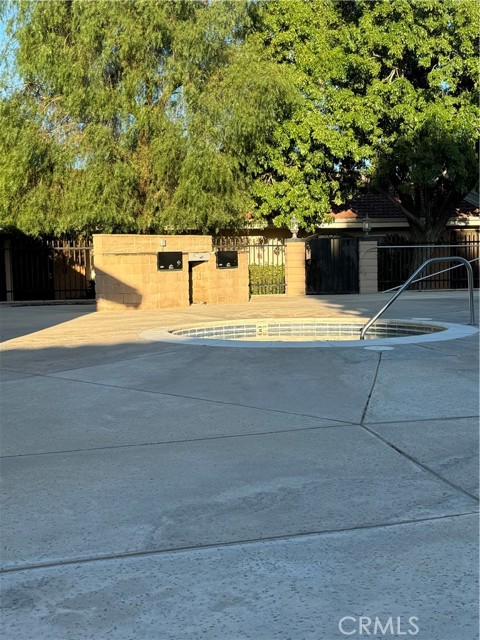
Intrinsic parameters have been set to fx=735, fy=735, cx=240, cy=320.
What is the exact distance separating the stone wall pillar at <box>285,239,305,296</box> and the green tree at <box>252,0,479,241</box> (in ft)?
4.55

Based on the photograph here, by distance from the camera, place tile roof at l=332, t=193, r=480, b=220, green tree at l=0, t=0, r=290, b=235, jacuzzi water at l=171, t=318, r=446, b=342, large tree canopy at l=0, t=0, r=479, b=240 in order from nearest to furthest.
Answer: jacuzzi water at l=171, t=318, r=446, b=342 → green tree at l=0, t=0, r=290, b=235 → large tree canopy at l=0, t=0, r=479, b=240 → tile roof at l=332, t=193, r=480, b=220

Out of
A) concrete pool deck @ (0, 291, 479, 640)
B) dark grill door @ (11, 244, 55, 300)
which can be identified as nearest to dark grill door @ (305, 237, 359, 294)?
dark grill door @ (11, 244, 55, 300)

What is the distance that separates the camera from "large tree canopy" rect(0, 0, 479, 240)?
2297 centimetres

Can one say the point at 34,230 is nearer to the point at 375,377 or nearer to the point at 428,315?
the point at 428,315

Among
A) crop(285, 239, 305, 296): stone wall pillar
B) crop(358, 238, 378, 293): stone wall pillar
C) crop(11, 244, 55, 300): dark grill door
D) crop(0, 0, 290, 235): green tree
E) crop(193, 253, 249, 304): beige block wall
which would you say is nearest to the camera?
crop(193, 253, 249, 304): beige block wall

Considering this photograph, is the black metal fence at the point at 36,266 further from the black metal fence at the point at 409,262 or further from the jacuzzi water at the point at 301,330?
the black metal fence at the point at 409,262

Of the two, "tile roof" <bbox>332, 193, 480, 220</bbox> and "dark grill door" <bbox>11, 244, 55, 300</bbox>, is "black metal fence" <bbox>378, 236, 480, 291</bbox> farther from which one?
"dark grill door" <bbox>11, 244, 55, 300</bbox>

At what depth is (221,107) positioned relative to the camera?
2369 centimetres

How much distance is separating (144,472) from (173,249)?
16213 millimetres

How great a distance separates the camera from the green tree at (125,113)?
22844 millimetres

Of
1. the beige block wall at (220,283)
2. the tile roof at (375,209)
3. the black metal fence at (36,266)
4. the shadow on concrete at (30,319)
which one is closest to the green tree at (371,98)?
the beige block wall at (220,283)

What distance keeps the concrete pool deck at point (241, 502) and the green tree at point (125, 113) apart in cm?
1535

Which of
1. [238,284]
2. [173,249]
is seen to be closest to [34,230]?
[173,249]

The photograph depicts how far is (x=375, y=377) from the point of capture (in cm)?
818
